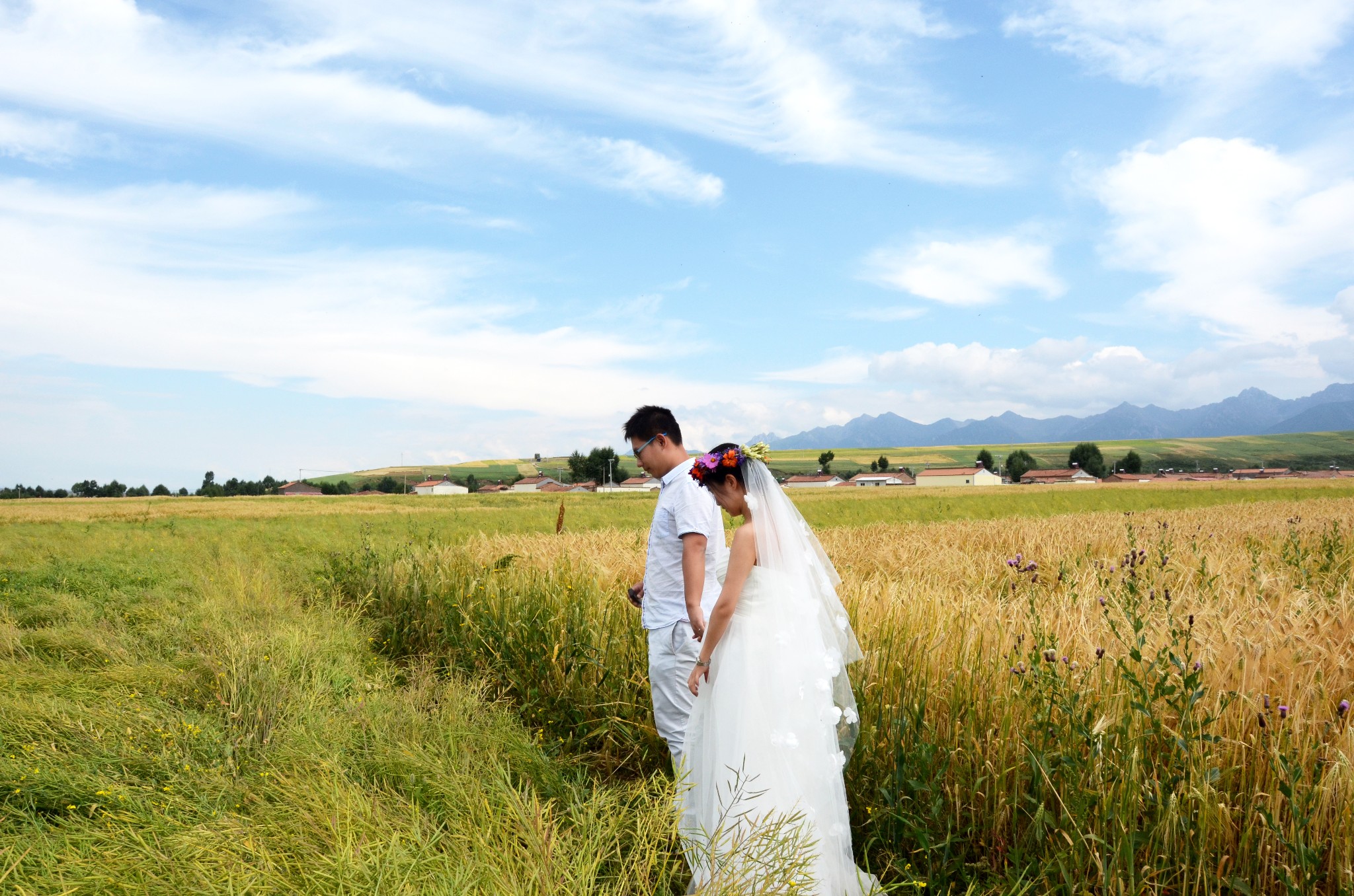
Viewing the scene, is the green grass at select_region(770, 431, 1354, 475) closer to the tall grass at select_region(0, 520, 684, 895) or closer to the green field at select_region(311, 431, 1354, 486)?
the green field at select_region(311, 431, 1354, 486)

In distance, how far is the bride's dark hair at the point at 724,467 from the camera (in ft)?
11.7

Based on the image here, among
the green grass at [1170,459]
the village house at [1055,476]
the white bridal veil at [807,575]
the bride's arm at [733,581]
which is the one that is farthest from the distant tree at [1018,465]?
the bride's arm at [733,581]

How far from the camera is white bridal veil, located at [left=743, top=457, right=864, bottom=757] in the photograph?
3391 mm

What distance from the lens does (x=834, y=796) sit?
3.14 m

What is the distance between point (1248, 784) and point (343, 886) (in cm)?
334

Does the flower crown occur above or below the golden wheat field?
above

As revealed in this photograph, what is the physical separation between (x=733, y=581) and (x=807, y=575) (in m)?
0.36

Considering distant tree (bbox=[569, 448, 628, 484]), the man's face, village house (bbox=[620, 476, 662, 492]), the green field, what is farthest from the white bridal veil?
the green field

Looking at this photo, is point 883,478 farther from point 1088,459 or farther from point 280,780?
point 280,780

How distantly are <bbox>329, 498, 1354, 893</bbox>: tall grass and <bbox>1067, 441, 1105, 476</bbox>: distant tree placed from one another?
151m

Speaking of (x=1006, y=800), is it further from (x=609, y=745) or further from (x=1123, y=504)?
(x=1123, y=504)

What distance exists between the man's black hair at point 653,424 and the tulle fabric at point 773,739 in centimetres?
111

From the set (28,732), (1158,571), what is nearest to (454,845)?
(28,732)

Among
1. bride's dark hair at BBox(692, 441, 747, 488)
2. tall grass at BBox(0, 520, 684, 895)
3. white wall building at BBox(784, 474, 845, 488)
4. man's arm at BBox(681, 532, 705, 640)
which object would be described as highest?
bride's dark hair at BBox(692, 441, 747, 488)
